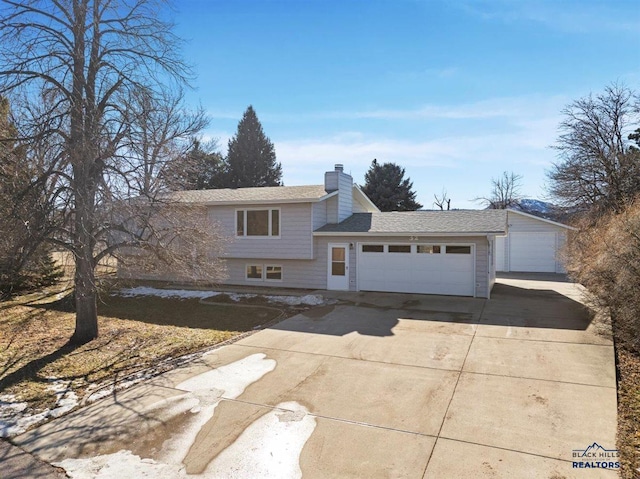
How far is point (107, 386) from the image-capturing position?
6426 mm

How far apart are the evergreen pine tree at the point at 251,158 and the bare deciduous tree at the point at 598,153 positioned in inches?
1169

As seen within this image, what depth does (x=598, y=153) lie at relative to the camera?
18719 mm

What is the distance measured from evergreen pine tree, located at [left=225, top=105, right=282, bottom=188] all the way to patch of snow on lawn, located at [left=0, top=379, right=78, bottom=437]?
3701cm

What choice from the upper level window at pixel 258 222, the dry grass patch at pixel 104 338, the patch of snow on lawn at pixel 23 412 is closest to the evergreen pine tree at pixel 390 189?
the upper level window at pixel 258 222

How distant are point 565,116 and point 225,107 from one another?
1640 centimetres

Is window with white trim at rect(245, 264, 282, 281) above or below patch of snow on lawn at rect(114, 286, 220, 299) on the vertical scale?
above

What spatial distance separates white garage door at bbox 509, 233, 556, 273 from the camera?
21742 mm

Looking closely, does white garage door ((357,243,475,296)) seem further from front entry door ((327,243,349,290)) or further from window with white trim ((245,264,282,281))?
window with white trim ((245,264,282,281))

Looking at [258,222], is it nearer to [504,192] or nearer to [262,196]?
[262,196]

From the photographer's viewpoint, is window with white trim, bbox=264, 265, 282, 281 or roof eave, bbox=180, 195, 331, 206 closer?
roof eave, bbox=180, 195, 331, 206

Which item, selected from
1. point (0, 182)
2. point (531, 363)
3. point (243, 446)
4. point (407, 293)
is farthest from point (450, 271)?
point (0, 182)

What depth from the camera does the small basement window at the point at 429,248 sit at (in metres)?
14.3

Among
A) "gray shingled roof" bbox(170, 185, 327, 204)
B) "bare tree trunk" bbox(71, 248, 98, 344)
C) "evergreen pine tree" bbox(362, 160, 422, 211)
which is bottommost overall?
"bare tree trunk" bbox(71, 248, 98, 344)

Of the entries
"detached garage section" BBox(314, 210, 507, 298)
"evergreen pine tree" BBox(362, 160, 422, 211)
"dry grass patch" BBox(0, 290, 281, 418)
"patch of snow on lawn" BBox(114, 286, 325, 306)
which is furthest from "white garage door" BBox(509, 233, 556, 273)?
"evergreen pine tree" BBox(362, 160, 422, 211)
